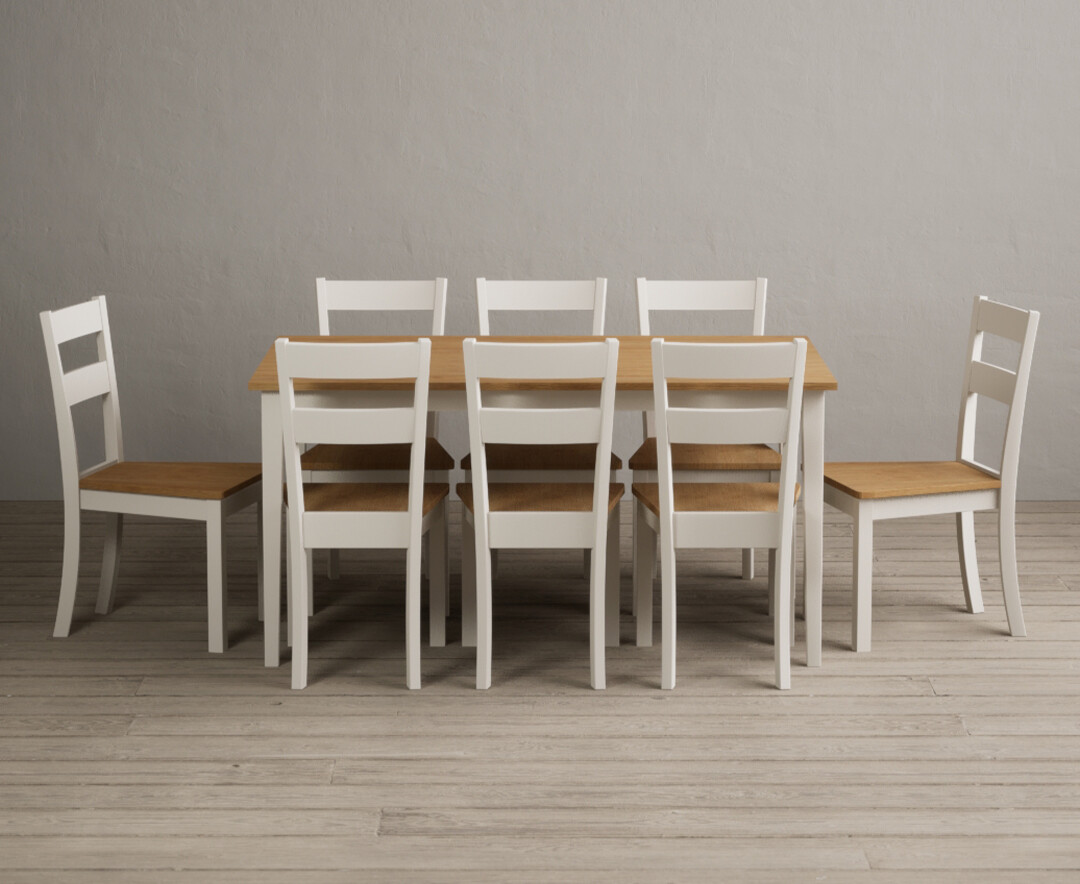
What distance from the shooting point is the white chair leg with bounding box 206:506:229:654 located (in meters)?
3.46

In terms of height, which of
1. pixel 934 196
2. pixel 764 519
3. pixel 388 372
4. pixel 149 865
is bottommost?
pixel 149 865

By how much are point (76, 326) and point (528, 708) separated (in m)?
1.81

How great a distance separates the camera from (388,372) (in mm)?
3111

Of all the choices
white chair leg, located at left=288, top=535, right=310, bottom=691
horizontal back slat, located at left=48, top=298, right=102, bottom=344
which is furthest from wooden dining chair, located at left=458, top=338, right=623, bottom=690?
horizontal back slat, located at left=48, top=298, right=102, bottom=344

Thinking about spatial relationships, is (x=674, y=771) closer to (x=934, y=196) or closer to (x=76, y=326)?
(x=76, y=326)

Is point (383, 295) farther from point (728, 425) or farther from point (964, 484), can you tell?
point (964, 484)

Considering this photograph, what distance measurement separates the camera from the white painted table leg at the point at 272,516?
3.31 m

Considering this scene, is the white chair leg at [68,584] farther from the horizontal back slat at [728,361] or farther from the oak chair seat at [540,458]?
the horizontal back slat at [728,361]

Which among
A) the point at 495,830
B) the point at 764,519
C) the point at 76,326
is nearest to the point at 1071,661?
the point at 764,519

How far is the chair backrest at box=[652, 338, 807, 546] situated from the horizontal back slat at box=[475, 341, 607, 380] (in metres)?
0.16

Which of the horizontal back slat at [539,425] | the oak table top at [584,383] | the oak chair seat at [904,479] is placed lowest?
the oak chair seat at [904,479]

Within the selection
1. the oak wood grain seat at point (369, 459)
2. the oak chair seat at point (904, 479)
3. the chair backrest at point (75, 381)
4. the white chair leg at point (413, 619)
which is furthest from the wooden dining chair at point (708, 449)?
the chair backrest at point (75, 381)

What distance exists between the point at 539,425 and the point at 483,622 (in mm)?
563

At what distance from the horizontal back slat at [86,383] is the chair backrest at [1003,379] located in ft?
8.77
